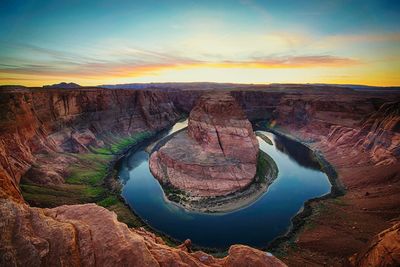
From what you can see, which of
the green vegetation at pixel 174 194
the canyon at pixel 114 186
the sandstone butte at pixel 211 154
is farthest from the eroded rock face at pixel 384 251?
the green vegetation at pixel 174 194

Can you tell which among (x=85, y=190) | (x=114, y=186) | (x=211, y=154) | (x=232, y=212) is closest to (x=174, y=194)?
(x=232, y=212)

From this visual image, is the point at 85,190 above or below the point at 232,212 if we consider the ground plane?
above

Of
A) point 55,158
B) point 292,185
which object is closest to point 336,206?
point 292,185

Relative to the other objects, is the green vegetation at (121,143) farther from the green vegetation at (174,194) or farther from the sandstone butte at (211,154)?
the green vegetation at (174,194)

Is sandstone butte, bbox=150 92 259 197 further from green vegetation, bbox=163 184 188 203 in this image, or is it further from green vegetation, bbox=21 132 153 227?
green vegetation, bbox=21 132 153 227

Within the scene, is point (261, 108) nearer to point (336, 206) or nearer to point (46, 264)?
point (336, 206)

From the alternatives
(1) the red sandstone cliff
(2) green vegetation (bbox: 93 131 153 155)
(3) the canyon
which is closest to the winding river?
(3) the canyon

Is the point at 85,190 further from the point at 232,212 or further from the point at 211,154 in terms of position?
the point at 232,212
